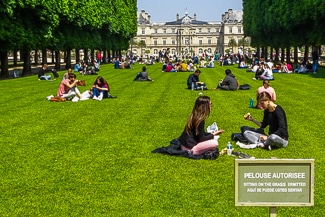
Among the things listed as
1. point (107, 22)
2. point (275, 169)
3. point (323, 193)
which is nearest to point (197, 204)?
point (323, 193)

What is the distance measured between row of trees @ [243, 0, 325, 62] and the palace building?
98400 millimetres

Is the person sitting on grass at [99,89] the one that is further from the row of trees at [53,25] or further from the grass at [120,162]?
the row of trees at [53,25]

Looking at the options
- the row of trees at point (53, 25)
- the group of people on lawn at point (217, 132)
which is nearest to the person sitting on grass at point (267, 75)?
the row of trees at point (53, 25)

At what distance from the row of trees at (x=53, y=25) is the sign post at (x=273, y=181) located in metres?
28.0

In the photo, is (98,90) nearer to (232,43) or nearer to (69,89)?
(69,89)

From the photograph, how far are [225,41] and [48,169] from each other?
16810 centimetres

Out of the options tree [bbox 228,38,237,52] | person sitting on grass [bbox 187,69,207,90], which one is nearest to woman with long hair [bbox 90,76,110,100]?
person sitting on grass [bbox 187,69,207,90]

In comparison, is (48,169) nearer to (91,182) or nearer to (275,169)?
(91,182)

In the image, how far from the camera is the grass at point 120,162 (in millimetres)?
7223

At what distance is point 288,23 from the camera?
51375 millimetres

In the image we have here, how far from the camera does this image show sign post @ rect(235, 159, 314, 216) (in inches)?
183

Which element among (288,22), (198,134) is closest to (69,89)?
(198,134)

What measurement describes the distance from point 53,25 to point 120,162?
96.1ft

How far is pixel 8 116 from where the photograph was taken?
Result: 52.7ft
